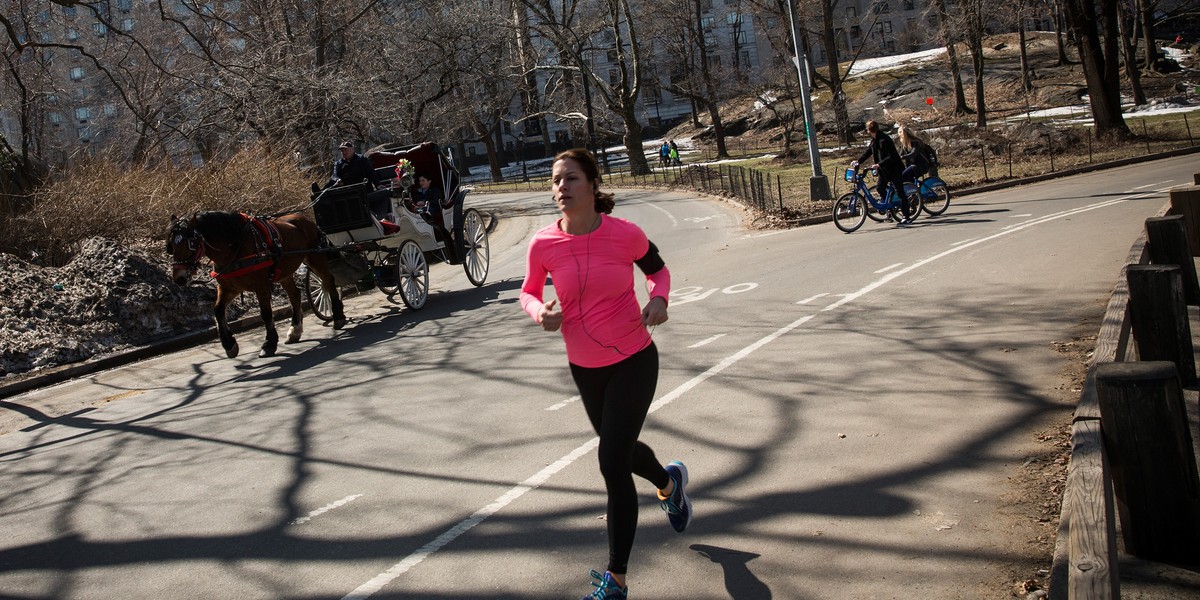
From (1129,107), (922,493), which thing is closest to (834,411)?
(922,493)

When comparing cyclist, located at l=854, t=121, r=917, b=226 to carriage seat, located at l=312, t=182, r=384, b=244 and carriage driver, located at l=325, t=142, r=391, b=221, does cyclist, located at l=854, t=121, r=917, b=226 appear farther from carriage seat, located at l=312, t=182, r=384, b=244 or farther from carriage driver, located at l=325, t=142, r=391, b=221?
carriage seat, located at l=312, t=182, r=384, b=244

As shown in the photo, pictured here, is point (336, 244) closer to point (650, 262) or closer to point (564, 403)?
point (564, 403)

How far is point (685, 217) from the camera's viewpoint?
95.0 ft

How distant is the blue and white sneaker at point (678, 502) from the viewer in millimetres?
5094

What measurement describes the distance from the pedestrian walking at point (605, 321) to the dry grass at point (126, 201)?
11132 mm

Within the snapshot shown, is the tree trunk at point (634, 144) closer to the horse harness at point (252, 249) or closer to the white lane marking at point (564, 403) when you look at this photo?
the horse harness at point (252, 249)

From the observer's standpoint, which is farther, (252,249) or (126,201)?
(126,201)

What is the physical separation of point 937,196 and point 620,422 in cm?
1749

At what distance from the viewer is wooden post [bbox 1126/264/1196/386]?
6.37 m

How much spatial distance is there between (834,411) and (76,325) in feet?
38.5

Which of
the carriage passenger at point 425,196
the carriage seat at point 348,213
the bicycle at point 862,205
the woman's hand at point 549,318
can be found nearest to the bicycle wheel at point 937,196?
the bicycle at point 862,205

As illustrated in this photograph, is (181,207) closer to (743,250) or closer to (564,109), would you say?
(743,250)

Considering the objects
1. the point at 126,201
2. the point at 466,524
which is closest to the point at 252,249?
the point at 126,201

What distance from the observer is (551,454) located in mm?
7016
